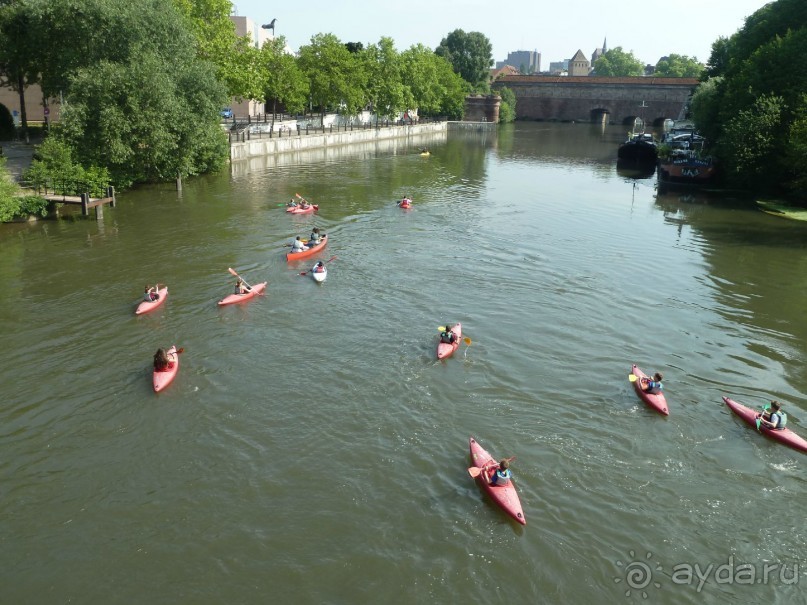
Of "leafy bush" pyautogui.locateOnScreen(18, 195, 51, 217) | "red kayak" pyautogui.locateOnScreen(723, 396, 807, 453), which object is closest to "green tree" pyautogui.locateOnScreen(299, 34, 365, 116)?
"leafy bush" pyautogui.locateOnScreen(18, 195, 51, 217)

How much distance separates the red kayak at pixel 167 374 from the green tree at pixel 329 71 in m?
62.2

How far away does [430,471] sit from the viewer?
49.4 ft

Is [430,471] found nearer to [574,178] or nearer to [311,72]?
[574,178]

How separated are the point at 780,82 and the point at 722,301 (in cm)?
3228

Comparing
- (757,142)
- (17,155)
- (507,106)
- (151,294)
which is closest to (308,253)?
(151,294)

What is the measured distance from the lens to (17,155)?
144 ft

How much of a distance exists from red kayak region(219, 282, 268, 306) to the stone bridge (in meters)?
123

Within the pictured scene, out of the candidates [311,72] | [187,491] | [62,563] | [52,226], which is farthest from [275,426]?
[311,72]

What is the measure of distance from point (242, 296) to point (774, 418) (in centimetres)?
1838

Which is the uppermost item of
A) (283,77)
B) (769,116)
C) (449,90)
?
(449,90)

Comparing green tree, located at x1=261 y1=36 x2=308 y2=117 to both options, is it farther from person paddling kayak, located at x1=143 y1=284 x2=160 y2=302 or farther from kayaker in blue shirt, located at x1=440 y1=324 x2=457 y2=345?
kayaker in blue shirt, located at x1=440 y1=324 x2=457 y2=345

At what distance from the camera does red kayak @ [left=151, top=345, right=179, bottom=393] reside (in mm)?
17859

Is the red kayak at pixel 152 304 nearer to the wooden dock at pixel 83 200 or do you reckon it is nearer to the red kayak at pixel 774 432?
the wooden dock at pixel 83 200

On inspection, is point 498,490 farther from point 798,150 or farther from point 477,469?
point 798,150
